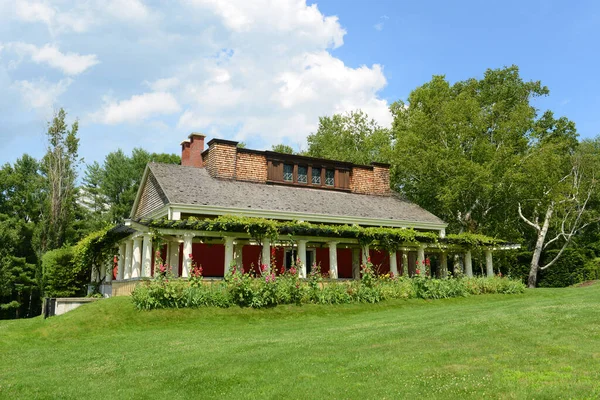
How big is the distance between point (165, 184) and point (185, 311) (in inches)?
365

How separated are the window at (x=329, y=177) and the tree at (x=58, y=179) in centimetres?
1785

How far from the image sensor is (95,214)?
5059 centimetres

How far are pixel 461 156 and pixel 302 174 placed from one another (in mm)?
10174

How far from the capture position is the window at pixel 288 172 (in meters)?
30.5

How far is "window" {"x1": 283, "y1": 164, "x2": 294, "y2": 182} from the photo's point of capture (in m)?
30.5

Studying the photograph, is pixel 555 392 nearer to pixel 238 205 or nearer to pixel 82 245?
pixel 238 205

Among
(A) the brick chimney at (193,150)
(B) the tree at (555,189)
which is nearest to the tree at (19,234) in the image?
(A) the brick chimney at (193,150)

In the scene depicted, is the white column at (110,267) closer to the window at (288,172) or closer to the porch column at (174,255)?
the porch column at (174,255)

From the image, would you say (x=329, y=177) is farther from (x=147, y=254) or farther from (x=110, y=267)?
(x=147, y=254)

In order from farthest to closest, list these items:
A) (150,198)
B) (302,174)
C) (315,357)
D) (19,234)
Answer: (19,234), (302,174), (150,198), (315,357)

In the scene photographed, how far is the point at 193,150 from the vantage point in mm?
32125

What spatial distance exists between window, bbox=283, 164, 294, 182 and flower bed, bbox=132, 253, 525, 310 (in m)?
9.62

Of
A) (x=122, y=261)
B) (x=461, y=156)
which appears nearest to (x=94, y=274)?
(x=122, y=261)

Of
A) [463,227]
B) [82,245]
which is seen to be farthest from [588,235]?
[82,245]
